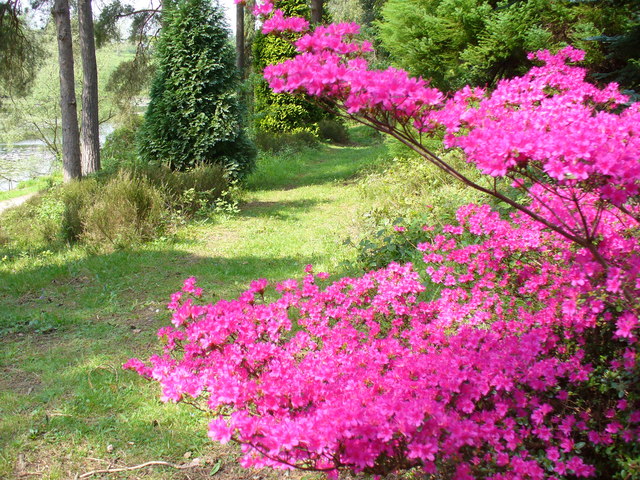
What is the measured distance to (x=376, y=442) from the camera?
4.88ft

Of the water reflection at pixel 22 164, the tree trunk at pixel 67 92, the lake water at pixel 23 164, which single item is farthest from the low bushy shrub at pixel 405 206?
the water reflection at pixel 22 164

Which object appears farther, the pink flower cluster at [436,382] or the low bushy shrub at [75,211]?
the low bushy shrub at [75,211]

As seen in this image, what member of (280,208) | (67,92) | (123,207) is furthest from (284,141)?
(123,207)

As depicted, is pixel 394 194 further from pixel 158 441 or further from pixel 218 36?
pixel 158 441

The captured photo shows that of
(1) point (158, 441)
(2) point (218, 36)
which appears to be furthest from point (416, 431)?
(2) point (218, 36)

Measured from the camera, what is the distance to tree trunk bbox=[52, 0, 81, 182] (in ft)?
31.0

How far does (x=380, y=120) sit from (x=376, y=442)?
1022mm

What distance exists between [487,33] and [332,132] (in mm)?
10504

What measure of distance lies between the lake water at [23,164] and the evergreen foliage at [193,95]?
13.1 meters

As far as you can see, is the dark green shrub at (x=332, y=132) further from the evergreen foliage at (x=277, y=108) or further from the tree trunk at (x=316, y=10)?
the tree trunk at (x=316, y=10)

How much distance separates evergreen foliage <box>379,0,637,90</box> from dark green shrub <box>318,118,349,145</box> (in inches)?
310

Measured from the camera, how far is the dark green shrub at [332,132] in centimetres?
1700

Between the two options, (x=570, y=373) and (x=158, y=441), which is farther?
(x=158, y=441)

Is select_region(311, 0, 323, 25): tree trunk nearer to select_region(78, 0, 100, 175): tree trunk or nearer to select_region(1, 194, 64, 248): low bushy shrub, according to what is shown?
select_region(78, 0, 100, 175): tree trunk
